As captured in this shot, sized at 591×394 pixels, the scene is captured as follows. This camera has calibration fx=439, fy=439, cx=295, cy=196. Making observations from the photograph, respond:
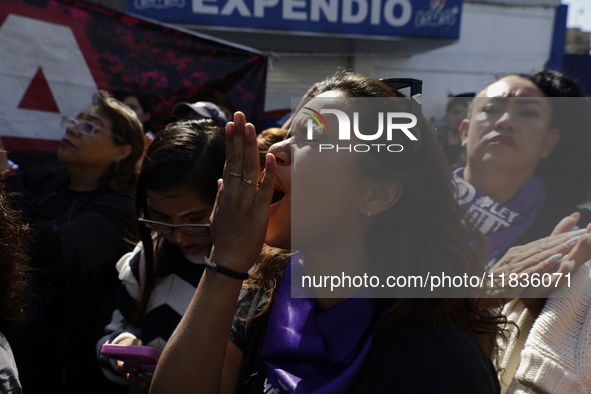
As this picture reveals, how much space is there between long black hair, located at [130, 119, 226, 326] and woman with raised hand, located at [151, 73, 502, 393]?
21.4 inches

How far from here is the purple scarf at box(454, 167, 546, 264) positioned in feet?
6.30

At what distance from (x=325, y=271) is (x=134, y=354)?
0.73 m

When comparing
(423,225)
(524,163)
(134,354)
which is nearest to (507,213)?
(524,163)

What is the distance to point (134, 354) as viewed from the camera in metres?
1.50

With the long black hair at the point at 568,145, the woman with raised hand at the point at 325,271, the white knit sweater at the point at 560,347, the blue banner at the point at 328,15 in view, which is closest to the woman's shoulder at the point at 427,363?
the woman with raised hand at the point at 325,271

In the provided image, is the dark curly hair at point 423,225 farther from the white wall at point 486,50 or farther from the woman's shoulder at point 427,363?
the white wall at point 486,50

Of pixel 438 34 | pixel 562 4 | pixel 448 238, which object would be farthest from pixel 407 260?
pixel 562 4

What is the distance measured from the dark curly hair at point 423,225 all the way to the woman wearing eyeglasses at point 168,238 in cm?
58

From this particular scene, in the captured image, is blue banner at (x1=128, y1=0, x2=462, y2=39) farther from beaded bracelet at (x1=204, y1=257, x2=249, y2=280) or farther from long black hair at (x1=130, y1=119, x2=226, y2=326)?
beaded bracelet at (x1=204, y1=257, x2=249, y2=280)

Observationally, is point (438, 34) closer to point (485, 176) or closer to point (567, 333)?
point (485, 176)

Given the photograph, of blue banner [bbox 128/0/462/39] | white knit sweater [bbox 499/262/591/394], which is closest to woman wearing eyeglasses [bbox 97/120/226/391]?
white knit sweater [bbox 499/262/591/394]

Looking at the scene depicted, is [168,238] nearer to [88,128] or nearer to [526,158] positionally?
[88,128]

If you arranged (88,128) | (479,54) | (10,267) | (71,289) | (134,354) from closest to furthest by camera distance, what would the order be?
1. (10,267)
2. (134,354)
3. (71,289)
4. (88,128)
5. (479,54)

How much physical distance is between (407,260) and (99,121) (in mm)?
2122
